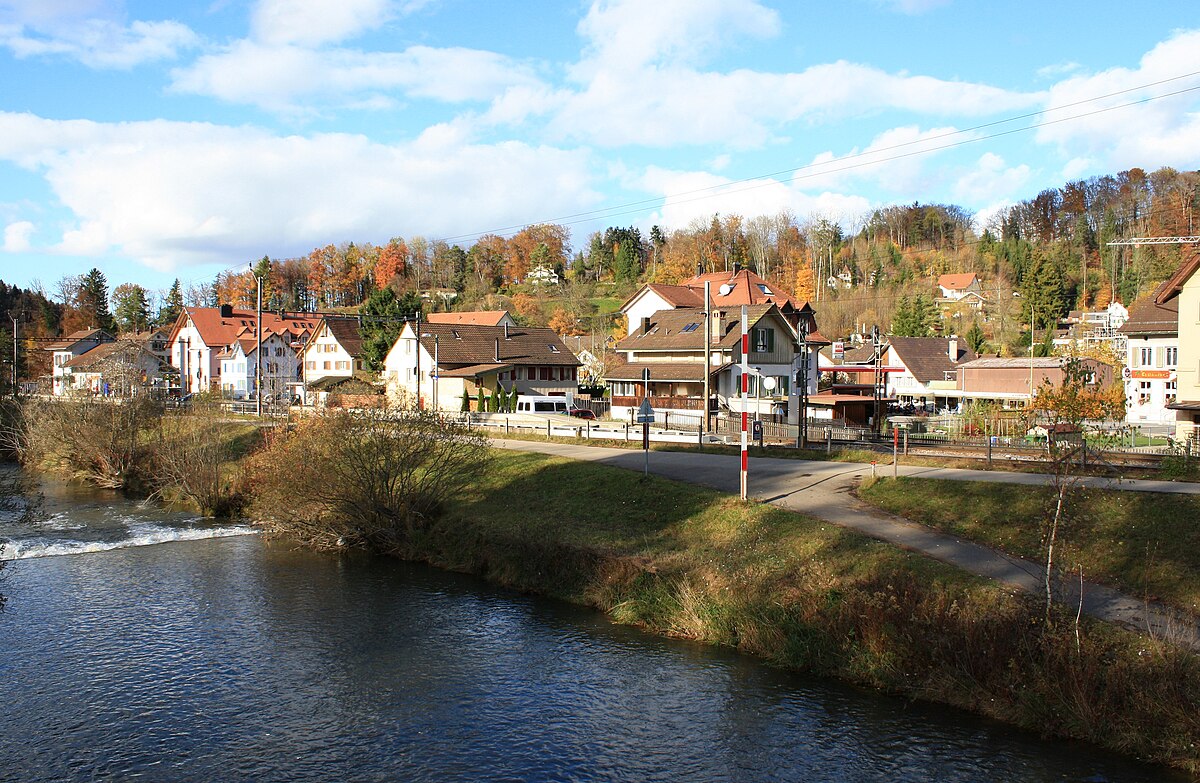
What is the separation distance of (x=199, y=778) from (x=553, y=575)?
10.3 meters

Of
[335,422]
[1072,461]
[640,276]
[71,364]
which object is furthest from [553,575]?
[640,276]

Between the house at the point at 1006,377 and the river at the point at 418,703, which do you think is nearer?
the river at the point at 418,703

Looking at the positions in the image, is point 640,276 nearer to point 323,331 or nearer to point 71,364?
point 323,331

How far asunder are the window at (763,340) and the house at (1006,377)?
1950cm

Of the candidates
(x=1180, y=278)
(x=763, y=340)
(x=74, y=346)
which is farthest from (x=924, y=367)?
(x=74, y=346)

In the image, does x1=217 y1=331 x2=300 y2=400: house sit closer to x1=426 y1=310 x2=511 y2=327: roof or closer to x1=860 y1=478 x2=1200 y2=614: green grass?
x1=426 y1=310 x2=511 y2=327: roof

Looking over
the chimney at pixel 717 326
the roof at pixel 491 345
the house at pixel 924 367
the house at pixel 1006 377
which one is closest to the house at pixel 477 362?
the roof at pixel 491 345

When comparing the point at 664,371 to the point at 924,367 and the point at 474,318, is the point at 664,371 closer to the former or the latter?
the point at 924,367

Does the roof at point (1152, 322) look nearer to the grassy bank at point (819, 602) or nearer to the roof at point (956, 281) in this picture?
the grassy bank at point (819, 602)

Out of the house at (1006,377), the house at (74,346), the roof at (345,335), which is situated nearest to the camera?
the house at (1006,377)

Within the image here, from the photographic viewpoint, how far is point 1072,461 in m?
13.3

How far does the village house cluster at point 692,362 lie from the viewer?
44.9m

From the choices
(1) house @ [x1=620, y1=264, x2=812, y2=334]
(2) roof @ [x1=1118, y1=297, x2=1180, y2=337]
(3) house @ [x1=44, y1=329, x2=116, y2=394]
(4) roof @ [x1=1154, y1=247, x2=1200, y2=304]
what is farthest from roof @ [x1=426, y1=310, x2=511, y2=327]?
(4) roof @ [x1=1154, y1=247, x2=1200, y2=304]

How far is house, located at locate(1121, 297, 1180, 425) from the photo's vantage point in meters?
46.4
